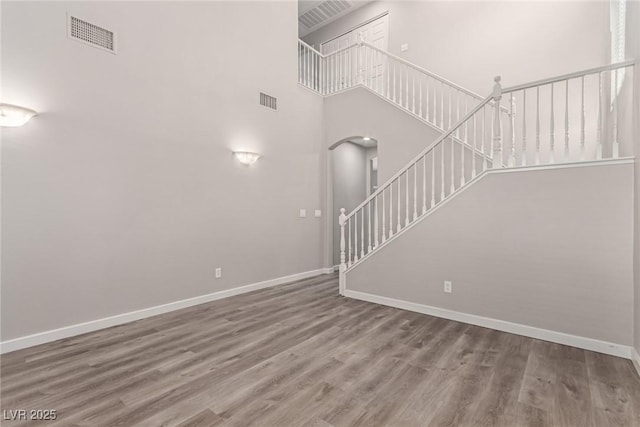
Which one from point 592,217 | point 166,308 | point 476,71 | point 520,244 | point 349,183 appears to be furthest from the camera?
point 349,183

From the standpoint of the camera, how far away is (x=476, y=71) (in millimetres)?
5238

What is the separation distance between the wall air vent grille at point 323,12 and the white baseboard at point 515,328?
6.29 meters

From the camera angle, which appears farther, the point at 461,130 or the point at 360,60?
the point at 360,60

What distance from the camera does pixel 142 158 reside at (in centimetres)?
334

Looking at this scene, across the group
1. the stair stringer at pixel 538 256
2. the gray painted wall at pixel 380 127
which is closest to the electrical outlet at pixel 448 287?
the stair stringer at pixel 538 256

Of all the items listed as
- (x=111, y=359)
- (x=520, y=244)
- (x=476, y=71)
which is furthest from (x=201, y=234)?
(x=476, y=71)

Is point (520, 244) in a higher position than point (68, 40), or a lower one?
lower

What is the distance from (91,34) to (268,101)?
232 centimetres

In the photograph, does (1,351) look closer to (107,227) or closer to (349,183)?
(107,227)

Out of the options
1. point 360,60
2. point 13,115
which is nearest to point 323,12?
point 360,60

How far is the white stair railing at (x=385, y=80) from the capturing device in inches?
194

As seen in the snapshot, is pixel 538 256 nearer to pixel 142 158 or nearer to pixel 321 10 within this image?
pixel 142 158

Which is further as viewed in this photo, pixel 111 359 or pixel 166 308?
pixel 166 308

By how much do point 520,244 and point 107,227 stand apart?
4.22m
